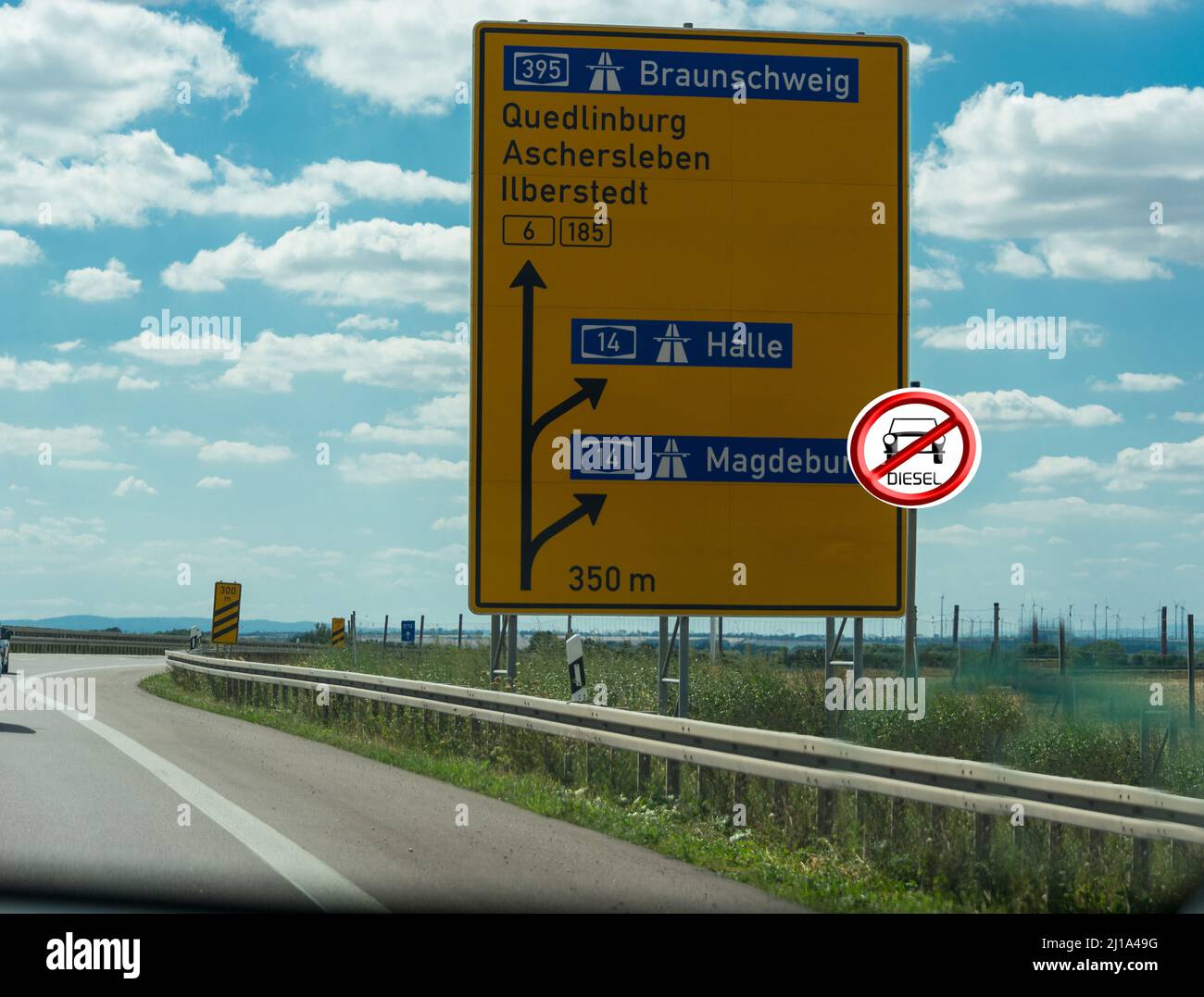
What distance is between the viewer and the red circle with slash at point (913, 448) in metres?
12.2

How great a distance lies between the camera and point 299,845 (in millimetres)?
9555

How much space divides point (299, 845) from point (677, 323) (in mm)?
6915

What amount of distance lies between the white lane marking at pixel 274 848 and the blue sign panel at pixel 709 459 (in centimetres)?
478

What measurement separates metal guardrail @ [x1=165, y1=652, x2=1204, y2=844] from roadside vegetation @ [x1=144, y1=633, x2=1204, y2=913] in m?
0.37

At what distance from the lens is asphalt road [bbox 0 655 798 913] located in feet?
25.8

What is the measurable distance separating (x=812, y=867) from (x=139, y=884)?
411 cm

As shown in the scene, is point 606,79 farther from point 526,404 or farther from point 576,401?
point 526,404

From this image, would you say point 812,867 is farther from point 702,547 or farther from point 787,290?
point 787,290

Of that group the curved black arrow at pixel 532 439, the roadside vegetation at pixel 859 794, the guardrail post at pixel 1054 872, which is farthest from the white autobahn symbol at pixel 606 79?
the guardrail post at pixel 1054 872

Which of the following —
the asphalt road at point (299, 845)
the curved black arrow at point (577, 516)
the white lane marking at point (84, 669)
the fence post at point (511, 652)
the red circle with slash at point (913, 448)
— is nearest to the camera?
the asphalt road at point (299, 845)

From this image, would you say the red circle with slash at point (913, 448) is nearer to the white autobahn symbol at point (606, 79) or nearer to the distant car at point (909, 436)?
the distant car at point (909, 436)

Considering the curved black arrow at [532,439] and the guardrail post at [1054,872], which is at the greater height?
the curved black arrow at [532,439]
